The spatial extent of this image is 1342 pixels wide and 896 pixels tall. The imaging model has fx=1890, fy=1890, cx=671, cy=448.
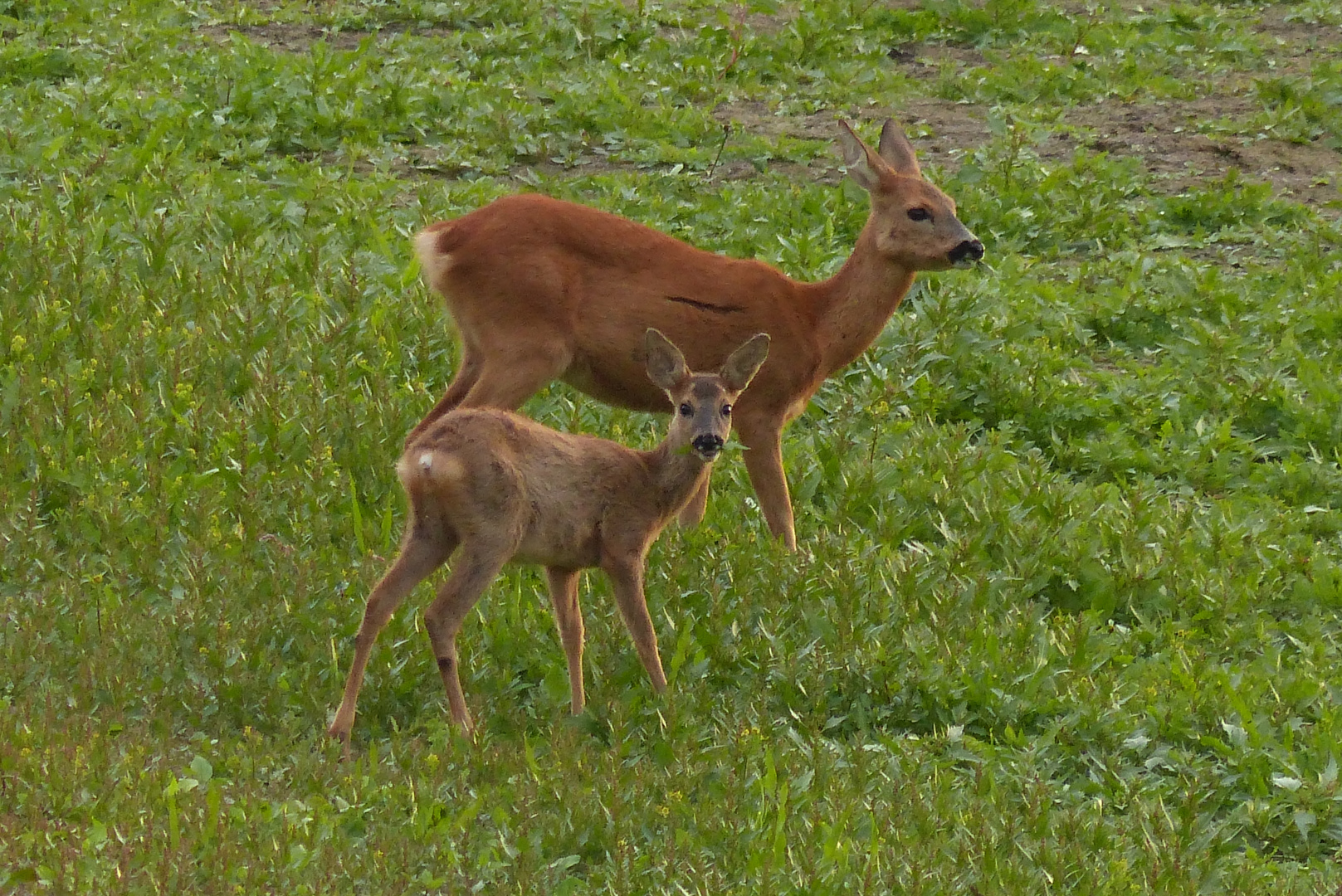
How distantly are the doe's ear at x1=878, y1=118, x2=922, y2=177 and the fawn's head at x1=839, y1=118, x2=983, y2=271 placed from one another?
0.35 metres

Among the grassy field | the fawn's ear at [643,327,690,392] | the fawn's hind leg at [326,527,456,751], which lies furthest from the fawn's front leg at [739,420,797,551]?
the fawn's hind leg at [326,527,456,751]

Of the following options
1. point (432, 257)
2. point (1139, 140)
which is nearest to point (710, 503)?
point (432, 257)

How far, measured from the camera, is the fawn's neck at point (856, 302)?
8070 mm

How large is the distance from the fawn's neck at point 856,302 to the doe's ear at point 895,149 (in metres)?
0.66

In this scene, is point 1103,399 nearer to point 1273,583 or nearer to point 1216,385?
point 1216,385

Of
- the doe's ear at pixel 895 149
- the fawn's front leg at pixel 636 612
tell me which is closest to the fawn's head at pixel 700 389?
the fawn's front leg at pixel 636 612

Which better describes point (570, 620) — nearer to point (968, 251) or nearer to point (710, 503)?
point (710, 503)

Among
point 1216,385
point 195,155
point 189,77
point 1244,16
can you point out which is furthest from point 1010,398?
point 1244,16

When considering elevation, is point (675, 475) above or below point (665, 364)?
below

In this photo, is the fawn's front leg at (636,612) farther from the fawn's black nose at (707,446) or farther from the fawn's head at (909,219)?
the fawn's head at (909,219)

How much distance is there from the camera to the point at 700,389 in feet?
21.8

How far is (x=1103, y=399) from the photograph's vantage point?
8953 millimetres

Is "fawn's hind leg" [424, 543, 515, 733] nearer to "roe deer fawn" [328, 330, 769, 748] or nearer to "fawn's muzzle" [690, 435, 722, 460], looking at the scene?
"roe deer fawn" [328, 330, 769, 748]

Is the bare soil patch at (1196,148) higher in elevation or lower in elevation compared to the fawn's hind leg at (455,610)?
lower
